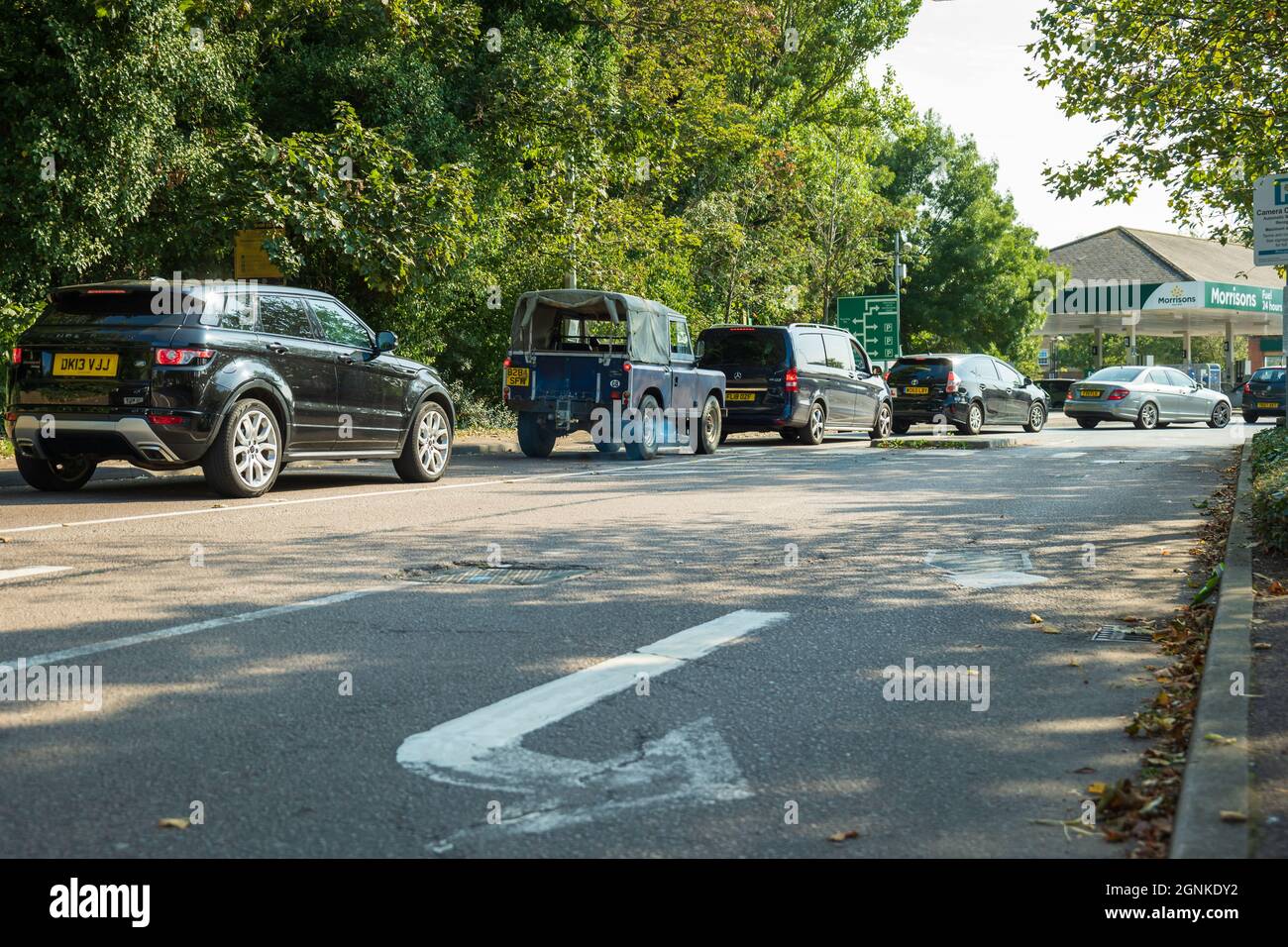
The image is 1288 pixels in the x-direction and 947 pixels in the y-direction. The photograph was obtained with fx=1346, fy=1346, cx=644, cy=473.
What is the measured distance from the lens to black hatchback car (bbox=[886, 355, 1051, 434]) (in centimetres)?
2738

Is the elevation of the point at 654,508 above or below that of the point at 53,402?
below

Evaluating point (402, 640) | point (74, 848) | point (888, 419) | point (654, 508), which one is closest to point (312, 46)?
point (888, 419)

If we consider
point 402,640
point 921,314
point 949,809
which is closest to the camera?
point 949,809

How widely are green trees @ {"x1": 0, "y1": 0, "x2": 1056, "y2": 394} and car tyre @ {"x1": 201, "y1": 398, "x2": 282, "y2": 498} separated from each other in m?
7.45

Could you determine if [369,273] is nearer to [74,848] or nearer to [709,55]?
[709,55]

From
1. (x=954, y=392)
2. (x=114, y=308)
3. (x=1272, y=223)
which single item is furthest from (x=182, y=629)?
(x=954, y=392)

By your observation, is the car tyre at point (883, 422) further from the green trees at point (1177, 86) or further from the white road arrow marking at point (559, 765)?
the white road arrow marking at point (559, 765)

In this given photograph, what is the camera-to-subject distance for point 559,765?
4.29 meters

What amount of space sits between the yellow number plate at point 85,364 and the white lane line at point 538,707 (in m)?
7.04

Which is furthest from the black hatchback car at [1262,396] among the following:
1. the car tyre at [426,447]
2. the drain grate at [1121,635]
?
the drain grate at [1121,635]

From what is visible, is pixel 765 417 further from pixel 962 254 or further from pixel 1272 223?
pixel 962 254

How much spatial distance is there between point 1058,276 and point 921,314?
7.83 metres

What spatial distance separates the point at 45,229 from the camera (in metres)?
18.0
